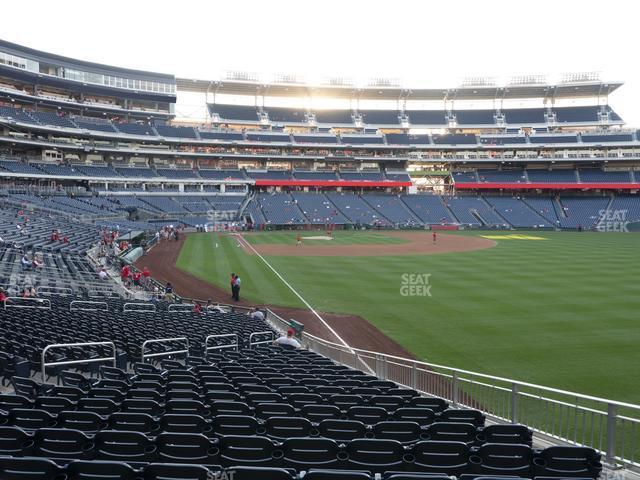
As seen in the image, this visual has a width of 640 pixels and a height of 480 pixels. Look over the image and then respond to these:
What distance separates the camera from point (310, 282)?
99.1 feet

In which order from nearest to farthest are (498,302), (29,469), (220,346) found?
(29,469) → (220,346) → (498,302)

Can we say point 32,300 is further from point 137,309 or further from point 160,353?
point 160,353

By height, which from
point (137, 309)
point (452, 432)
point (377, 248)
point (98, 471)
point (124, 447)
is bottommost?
point (137, 309)

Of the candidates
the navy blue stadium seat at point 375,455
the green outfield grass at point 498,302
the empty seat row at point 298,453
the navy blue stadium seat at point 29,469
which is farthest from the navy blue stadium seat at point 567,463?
the green outfield grass at point 498,302

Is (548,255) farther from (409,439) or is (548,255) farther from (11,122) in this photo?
(11,122)

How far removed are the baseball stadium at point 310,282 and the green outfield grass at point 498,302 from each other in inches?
6.2

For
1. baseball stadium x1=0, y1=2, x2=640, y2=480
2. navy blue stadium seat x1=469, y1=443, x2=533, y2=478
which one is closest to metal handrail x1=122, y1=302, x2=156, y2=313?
baseball stadium x1=0, y1=2, x2=640, y2=480

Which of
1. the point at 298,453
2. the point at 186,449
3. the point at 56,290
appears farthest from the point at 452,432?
the point at 56,290

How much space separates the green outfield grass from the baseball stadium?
6.2 inches

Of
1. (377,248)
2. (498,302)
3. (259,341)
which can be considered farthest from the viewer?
(377,248)

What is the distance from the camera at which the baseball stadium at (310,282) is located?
5.45 meters

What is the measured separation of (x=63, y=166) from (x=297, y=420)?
7225 cm

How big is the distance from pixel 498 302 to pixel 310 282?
11508 mm

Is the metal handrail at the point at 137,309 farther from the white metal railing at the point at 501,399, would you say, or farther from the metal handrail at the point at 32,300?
the white metal railing at the point at 501,399
